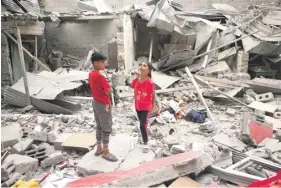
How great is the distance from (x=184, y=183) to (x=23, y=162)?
232cm

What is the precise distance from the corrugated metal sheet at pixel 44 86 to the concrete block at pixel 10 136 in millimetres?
1853

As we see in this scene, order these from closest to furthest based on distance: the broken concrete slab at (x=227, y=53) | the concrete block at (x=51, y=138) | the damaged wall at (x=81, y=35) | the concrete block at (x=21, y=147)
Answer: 1. the concrete block at (x=21, y=147)
2. the concrete block at (x=51, y=138)
3. the broken concrete slab at (x=227, y=53)
4. the damaged wall at (x=81, y=35)

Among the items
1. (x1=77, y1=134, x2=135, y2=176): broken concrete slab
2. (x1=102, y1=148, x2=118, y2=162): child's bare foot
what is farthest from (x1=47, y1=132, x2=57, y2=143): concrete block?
(x1=102, y1=148, x2=118, y2=162): child's bare foot

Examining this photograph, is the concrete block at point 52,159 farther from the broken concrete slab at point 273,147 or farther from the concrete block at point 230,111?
the concrete block at point 230,111

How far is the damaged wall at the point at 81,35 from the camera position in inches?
476

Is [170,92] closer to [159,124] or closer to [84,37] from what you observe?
[159,124]

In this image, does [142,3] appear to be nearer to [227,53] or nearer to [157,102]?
[227,53]

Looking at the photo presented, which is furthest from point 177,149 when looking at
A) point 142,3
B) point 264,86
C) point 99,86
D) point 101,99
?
point 142,3

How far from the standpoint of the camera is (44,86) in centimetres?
777

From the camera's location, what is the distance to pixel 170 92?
8.92 m

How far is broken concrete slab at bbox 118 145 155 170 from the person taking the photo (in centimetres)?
439

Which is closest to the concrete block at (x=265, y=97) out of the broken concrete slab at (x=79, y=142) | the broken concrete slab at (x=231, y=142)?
the broken concrete slab at (x=231, y=142)

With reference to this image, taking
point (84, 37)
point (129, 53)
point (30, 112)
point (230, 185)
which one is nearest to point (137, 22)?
point (129, 53)

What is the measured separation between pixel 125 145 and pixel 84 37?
8.36 metres
